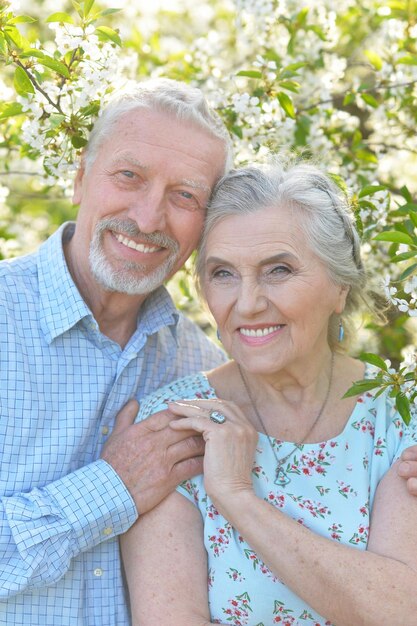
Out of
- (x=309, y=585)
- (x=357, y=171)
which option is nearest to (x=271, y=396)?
(x=309, y=585)

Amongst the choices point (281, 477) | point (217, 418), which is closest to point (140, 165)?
point (217, 418)

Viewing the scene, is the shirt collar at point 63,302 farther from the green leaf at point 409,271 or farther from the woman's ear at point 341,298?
the green leaf at point 409,271

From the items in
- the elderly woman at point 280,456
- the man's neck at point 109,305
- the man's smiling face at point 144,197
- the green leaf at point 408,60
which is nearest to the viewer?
the elderly woman at point 280,456

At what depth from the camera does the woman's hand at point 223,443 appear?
2.82 metres

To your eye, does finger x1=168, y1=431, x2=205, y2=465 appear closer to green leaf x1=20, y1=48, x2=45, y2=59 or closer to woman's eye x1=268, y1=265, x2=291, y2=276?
woman's eye x1=268, y1=265, x2=291, y2=276

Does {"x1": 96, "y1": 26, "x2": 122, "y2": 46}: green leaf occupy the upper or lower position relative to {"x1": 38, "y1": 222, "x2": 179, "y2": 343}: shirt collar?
upper

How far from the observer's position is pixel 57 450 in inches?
117

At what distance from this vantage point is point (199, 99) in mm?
3264

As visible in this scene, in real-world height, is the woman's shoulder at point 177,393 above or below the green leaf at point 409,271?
below

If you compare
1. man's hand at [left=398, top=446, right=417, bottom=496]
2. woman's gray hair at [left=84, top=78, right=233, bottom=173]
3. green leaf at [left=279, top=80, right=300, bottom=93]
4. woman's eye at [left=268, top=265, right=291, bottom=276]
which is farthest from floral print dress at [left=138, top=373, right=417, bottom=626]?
green leaf at [left=279, top=80, right=300, bottom=93]

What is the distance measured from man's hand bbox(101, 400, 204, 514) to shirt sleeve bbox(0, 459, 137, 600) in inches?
1.8

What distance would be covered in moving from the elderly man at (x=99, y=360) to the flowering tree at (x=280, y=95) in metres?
0.19

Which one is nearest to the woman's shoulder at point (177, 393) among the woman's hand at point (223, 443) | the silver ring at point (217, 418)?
the woman's hand at point (223, 443)

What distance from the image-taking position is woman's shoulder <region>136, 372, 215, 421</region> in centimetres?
312
